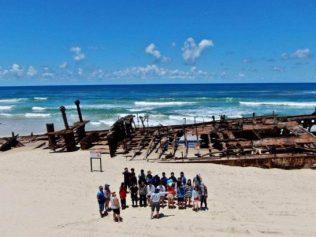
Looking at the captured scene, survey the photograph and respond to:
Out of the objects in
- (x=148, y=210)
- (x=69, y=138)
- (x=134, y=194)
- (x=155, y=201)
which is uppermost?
(x=69, y=138)

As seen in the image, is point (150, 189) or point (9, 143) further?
point (9, 143)

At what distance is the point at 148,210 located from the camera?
15.7 meters

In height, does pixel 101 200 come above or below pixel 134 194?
→ above

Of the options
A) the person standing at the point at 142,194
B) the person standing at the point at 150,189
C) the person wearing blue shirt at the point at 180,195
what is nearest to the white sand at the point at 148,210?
the person wearing blue shirt at the point at 180,195

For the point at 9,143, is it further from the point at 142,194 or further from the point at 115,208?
the point at 115,208

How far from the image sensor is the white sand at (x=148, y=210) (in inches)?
545

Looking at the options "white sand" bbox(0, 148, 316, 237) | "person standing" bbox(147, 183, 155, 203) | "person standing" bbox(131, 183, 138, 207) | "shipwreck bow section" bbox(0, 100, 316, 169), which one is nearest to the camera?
"white sand" bbox(0, 148, 316, 237)

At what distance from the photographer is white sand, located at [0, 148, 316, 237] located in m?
13.9

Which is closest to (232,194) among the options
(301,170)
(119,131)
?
(301,170)

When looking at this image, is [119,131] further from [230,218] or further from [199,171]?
[230,218]

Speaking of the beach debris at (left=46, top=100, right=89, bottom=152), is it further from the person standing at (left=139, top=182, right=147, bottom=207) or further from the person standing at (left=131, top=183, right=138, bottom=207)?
the person standing at (left=139, top=182, right=147, bottom=207)

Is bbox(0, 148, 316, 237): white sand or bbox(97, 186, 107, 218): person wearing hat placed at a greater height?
bbox(97, 186, 107, 218): person wearing hat

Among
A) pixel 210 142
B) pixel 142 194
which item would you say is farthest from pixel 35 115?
pixel 142 194

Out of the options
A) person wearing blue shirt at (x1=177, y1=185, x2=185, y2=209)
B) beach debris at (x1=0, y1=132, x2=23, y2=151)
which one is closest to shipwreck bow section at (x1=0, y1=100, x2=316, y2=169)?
beach debris at (x1=0, y1=132, x2=23, y2=151)
